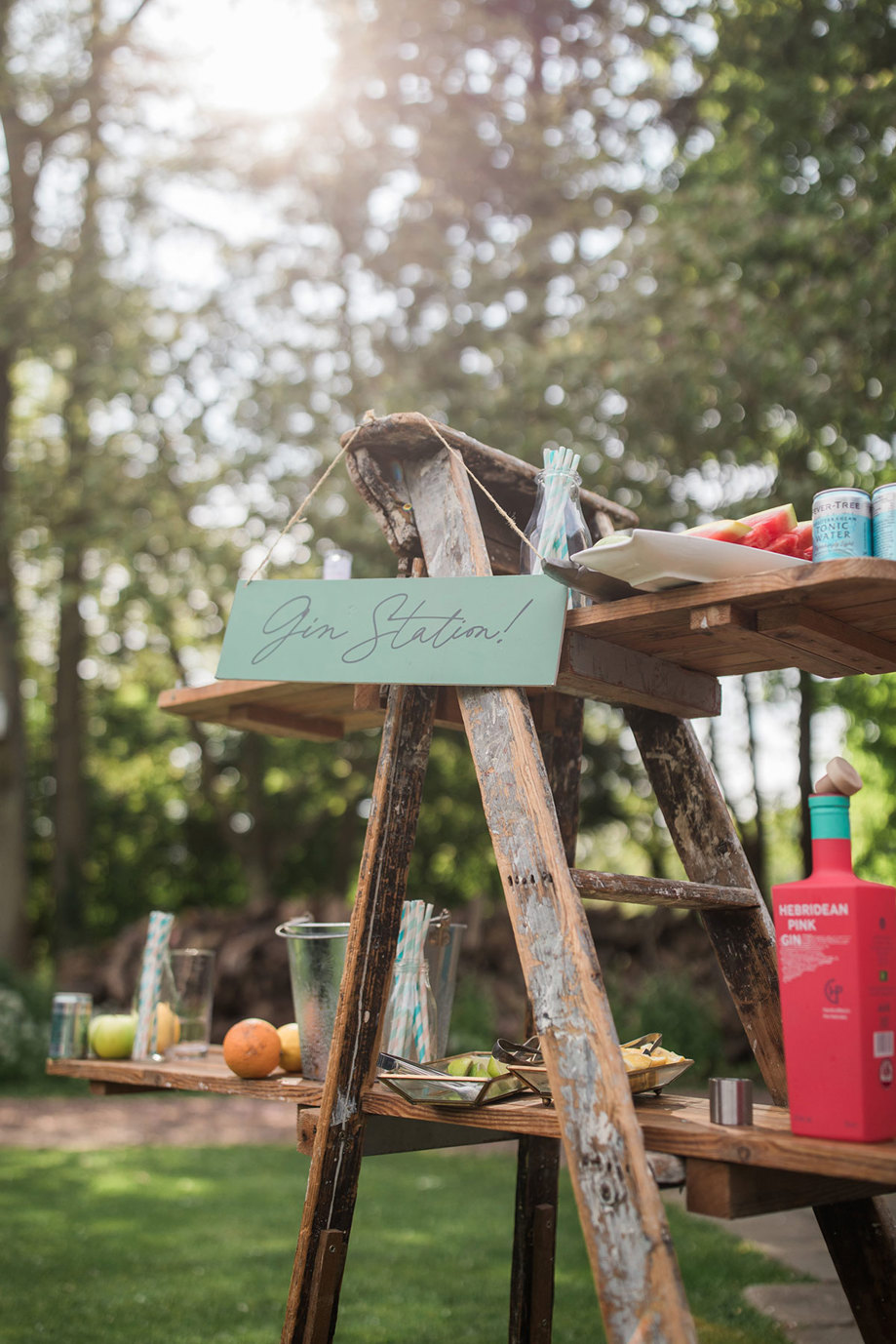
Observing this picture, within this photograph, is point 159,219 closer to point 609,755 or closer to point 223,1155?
point 609,755

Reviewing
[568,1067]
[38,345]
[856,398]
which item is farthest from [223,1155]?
[38,345]

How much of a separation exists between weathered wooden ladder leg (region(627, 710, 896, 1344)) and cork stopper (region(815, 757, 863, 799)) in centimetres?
49

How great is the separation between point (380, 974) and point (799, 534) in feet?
3.21

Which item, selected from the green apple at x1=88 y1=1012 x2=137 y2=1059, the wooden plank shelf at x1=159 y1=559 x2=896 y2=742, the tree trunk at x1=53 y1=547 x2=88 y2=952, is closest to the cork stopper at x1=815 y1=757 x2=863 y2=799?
the wooden plank shelf at x1=159 y1=559 x2=896 y2=742

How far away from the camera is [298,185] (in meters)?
10.1

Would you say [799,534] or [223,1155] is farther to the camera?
[223,1155]

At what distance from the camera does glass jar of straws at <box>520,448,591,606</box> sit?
6.41 ft

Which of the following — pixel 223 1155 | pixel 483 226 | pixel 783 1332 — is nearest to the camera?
pixel 783 1332

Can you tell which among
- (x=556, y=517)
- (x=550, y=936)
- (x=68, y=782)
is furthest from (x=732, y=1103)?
(x=68, y=782)

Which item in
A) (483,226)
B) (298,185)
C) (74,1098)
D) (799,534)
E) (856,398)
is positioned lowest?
(74,1098)

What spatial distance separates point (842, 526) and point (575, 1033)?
2.53ft

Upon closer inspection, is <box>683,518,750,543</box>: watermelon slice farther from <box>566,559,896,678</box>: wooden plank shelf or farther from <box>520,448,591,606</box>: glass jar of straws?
<box>520,448,591,606</box>: glass jar of straws

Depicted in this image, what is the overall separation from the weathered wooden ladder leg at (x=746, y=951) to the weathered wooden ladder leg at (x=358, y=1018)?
468mm

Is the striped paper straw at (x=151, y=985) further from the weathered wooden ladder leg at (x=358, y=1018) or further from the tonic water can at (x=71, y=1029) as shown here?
the weathered wooden ladder leg at (x=358, y=1018)
